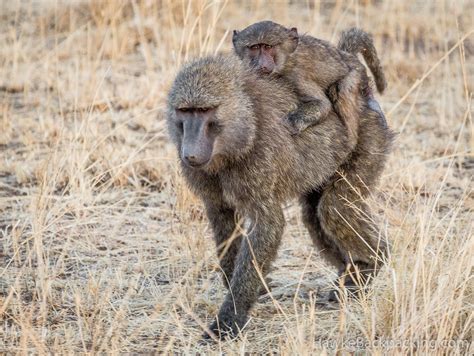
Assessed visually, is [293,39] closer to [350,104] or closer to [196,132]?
[350,104]

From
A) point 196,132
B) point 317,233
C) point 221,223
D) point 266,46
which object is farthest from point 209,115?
point 317,233

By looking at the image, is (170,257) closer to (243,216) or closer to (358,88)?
(243,216)

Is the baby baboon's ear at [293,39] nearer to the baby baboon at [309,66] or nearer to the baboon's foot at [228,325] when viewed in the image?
the baby baboon at [309,66]

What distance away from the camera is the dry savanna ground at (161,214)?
4035 mm

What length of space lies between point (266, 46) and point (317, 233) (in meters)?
1.03

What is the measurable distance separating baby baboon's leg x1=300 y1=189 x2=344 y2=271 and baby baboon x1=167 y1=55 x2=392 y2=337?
33cm

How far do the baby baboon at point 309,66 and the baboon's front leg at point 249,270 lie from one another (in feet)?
2.01

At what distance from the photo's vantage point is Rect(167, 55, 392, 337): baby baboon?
4.27 metres

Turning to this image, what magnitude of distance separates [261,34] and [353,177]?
0.91 meters

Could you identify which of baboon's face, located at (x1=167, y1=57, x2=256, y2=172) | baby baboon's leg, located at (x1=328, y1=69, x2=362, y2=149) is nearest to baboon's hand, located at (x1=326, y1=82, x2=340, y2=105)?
baby baboon's leg, located at (x1=328, y1=69, x2=362, y2=149)

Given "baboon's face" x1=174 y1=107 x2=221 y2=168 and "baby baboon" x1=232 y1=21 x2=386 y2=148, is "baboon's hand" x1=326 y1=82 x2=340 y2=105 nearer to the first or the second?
"baby baboon" x1=232 y1=21 x2=386 y2=148

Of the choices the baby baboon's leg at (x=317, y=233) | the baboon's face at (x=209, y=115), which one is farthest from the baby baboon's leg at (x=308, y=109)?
the baby baboon's leg at (x=317, y=233)

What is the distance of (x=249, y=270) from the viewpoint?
4.41m

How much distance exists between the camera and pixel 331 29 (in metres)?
9.44
